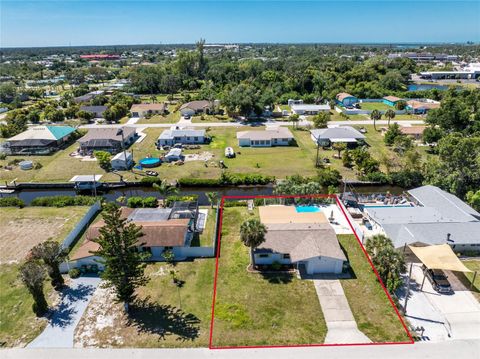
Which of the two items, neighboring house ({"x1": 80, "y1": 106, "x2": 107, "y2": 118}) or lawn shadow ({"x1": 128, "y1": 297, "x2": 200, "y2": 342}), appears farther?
neighboring house ({"x1": 80, "y1": 106, "x2": 107, "y2": 118})

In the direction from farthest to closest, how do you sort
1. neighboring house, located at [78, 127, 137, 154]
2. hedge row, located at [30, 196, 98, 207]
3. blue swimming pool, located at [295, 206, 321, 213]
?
1. neighboring house, located at [78, 127, 137, 154]
2. hedge row, located at [30, 196, 98, 207]
3. blue swimming pool, located at [295, 206, 321, 213]

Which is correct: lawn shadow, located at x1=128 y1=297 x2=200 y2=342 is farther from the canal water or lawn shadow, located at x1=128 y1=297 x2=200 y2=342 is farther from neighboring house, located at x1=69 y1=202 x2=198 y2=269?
the canal water

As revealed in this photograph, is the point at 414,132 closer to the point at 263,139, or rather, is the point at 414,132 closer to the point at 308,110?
the point at 308,110

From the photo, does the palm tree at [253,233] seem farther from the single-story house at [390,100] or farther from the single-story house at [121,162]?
the single-story house at [390,100]

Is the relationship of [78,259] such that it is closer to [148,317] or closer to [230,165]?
[148,317]

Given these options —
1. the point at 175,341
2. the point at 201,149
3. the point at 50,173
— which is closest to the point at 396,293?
the point at 175,341

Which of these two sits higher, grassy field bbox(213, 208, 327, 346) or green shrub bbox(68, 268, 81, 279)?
green shrub bbox(68, 268, 81, 279)

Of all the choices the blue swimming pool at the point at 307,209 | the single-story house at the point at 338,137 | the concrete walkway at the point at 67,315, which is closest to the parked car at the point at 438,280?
the blue swimming pool at the point at 307,209

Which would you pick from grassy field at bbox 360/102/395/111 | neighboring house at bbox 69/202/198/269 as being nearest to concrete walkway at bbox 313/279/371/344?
neighboring house at bbox 69/202/198/269
